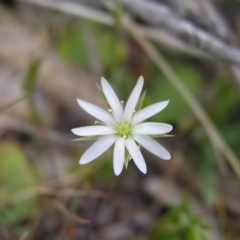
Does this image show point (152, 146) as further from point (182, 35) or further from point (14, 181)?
point (14, 181)

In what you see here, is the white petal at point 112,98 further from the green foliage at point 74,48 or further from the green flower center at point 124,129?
the green foliage at point 74,48

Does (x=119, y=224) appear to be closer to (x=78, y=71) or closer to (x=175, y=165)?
(x=175, y=165)

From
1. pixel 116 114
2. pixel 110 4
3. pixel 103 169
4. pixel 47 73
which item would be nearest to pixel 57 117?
pixel 47 73

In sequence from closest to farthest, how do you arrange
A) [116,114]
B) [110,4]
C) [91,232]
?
[116,114], [91,232], [110,4]

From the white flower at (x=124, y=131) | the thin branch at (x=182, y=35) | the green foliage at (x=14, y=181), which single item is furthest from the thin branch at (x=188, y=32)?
the green foliage at (x=14, y=181)

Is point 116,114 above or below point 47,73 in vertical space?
below

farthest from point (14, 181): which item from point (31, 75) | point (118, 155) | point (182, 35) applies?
point (182, 35)
